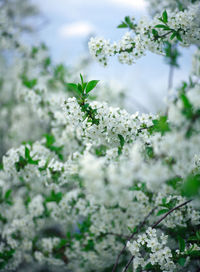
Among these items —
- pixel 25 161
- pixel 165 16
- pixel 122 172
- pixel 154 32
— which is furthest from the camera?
pixel 25 161

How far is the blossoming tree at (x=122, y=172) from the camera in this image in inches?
56.4

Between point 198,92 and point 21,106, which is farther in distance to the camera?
point 21,106

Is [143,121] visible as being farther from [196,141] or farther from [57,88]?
[57,88]

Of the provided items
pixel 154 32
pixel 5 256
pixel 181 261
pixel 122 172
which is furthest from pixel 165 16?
pixel 5 256

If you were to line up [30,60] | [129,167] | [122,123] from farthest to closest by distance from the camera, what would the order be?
[30,60]
[122,123]
[129,167]

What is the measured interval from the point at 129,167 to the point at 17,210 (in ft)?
10.7

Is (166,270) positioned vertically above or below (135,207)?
below

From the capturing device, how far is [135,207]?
2.99 m

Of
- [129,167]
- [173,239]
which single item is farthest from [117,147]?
[173,239]

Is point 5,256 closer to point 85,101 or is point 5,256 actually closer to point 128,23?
point 85,101

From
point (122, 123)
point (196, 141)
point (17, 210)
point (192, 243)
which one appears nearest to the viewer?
point (196, 141)

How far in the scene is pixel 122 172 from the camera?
4.56 ft

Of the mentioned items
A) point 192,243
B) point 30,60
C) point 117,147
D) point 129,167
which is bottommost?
point 192,243

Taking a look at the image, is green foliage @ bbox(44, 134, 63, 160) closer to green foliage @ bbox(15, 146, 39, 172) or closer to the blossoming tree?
the blossoming tree
